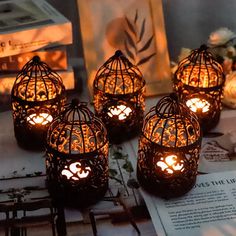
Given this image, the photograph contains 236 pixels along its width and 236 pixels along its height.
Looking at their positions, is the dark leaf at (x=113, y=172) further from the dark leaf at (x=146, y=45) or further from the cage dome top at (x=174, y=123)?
the dark leaf at (x=146, y=45)

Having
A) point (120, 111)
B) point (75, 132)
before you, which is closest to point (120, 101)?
point (120, 111)

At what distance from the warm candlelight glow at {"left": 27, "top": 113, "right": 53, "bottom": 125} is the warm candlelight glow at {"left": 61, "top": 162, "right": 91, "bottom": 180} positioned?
0.43ft

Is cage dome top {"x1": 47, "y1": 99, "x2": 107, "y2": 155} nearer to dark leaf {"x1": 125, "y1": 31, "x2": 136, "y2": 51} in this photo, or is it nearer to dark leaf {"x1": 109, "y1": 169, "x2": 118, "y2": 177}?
dark leaf {"x1": 109, "y1": 169, "x2": 118, "y2": 177}

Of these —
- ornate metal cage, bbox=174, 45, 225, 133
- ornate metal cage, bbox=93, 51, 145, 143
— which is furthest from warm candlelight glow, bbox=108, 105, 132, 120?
ornate metal cage, bbox=174, 45, 225, 133

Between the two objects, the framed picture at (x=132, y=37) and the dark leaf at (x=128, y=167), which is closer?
the dark leaf at (x=128, y=167)

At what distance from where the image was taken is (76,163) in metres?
0.64

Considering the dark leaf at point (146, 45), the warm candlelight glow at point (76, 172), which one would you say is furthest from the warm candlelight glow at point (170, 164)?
the dark leaf at point (146, 45)

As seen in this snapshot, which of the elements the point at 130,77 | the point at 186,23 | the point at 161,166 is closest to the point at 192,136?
the point at 161,166

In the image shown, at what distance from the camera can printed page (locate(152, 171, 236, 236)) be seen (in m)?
0.63

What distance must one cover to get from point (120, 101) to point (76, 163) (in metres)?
0.17

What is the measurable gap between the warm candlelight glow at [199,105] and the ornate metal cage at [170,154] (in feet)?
0.41

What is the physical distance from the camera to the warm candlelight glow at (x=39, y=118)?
2.46 feet

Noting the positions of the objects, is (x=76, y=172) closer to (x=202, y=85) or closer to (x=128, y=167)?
(x=128, y=167)

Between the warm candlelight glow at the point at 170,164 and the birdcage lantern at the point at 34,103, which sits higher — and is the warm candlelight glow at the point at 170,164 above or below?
below
